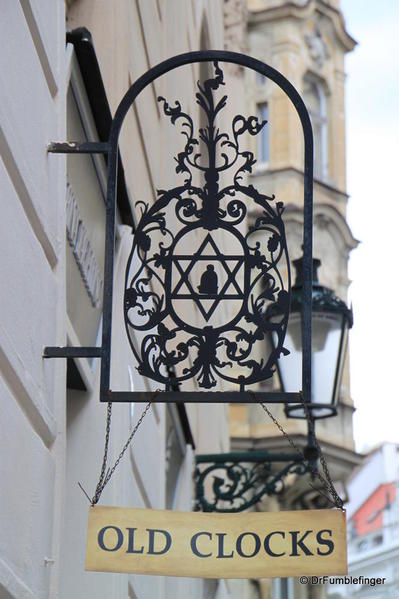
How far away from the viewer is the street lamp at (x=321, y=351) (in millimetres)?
10117

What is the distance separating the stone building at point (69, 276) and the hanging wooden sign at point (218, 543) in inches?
11.3

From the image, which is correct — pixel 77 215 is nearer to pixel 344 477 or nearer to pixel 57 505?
pixel 57 505

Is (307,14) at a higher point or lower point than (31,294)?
higher

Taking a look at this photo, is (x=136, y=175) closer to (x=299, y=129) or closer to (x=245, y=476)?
(x=245, y=476)

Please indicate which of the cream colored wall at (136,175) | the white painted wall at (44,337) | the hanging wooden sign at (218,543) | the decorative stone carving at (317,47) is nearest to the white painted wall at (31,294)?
the white painted wall at (44,337)

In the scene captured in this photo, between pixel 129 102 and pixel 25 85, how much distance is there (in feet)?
1.71

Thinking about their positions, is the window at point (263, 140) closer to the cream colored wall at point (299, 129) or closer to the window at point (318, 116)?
the cream colored wall at point (299, 129)

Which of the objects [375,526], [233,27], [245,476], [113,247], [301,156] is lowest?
[113,247]

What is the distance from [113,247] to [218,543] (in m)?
1.11

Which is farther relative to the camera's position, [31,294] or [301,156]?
[301,156]

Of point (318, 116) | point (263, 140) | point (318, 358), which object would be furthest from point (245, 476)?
point (318, 116)

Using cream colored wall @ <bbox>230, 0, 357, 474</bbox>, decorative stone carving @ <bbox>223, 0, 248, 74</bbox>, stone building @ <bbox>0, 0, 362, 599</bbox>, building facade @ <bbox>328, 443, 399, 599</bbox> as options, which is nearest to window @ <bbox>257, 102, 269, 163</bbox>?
cream colored wall @ <bbox>230, 0, 357, 474</bbox>

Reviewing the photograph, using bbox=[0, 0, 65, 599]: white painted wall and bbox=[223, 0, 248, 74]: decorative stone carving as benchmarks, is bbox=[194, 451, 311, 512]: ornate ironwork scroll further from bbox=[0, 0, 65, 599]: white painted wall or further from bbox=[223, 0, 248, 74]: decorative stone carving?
bbox=[223, 0, 248, 74]: decorative stone carving

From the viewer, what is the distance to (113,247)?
5.25 m
